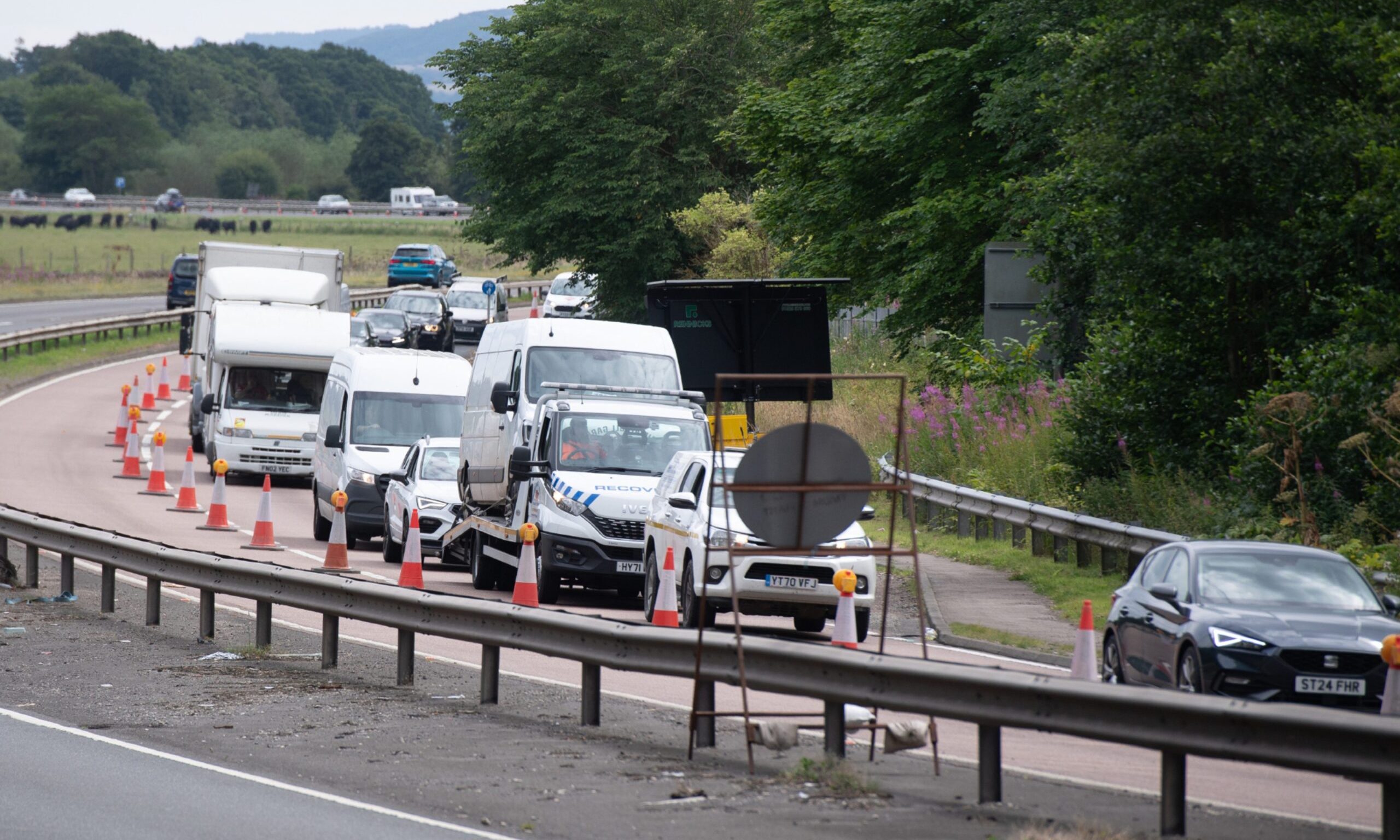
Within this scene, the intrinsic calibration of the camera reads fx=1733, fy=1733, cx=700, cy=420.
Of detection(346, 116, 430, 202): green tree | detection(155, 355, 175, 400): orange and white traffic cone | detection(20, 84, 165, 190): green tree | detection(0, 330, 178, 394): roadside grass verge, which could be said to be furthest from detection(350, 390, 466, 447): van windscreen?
detection(346, 116, 430, 202): green tree

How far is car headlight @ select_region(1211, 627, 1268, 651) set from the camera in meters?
10.5

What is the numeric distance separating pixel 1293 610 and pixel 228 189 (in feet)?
509

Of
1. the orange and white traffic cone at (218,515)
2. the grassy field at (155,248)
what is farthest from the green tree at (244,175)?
the orange and white traffic cone at (218,515)

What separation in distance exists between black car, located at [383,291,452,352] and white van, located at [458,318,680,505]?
106 feet

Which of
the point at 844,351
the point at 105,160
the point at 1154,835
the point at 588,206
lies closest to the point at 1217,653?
the point at 1154,835

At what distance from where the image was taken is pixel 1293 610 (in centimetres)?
1101

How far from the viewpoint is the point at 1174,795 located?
7.27 meters

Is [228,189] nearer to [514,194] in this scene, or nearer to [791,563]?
[514,194]

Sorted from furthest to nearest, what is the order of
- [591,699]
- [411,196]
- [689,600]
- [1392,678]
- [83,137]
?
[83,137] → [411,196] → [689,600] → [591,699] → [1392,678]

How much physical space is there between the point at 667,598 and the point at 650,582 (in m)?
1.28

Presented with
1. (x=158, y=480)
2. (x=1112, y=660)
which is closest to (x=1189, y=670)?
(x=1112, y=660)

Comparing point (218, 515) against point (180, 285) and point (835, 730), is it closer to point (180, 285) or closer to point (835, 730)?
point (835, 730)

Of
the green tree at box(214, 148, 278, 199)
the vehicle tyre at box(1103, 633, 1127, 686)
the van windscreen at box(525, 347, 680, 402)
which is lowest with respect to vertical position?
the vehicle tyre at box(1103, 633, 1127, 686)

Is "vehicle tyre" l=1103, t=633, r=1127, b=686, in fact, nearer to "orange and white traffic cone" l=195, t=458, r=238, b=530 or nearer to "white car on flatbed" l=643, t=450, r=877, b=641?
"white car on flatbed" l=643, t=450, r=877, b=641
